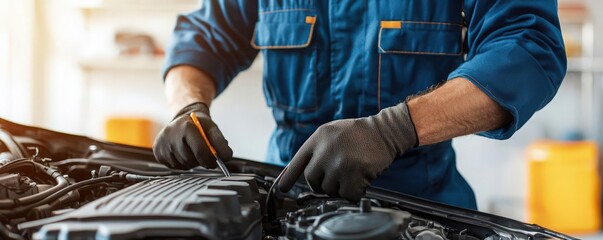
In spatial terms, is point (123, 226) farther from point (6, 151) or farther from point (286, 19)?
point (286, 19)

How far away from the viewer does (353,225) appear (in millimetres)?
626

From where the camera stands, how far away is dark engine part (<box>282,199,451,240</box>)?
0.62 metres

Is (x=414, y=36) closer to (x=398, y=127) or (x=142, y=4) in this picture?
(x=398, y=127)

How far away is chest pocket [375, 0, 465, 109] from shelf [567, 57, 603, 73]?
8.27 ft

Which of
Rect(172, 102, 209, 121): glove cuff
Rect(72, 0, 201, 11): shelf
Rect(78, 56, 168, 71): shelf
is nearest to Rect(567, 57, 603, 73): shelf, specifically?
Rect(72, 0, 201, 11): shelf

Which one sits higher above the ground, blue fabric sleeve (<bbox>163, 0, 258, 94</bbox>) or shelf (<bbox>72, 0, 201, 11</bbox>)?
shelf (<bbox>72, 0, 201, 11</bbox>)

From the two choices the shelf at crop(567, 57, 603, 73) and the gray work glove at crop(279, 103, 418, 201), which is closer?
the gray work glove at crop(279, 103, 418, 201)

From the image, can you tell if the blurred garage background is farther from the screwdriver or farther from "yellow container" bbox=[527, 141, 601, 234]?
the screwdriver

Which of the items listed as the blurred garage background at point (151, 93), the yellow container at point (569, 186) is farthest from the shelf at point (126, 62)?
the yellow container at point (569, 186)

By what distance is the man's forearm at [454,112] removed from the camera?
1.00 meters

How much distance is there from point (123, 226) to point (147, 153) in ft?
1.85

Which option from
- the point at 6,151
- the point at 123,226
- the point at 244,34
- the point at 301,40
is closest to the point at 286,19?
the point at 301,40

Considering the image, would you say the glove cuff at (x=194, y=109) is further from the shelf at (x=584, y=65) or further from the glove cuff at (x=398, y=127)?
the shelf at (x=584, y=65)

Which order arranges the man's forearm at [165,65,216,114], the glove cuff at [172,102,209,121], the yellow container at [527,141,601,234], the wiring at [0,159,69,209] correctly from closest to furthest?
the wiring at [0,159,69,209] < the glove cuff at [172,102,209,121] < the man's forearm at [165,65,216,114] < the yellow container at [527,141,601,234]
